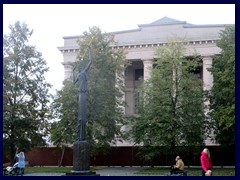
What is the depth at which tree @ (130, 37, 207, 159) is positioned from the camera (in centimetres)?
3039

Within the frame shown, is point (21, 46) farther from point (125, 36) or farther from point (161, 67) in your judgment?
point (125, 36)

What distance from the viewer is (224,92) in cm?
2945

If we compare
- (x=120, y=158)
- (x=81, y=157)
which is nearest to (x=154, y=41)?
(x=120, y=158)

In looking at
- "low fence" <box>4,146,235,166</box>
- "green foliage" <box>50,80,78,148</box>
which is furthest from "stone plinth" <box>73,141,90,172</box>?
"low fence" <box>4,146,235,166</box>

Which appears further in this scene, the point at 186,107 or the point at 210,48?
the point at 210,48

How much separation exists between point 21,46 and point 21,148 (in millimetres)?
8285

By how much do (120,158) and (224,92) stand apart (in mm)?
13818

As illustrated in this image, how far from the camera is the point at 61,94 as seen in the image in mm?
30953

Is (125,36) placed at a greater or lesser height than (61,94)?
greater

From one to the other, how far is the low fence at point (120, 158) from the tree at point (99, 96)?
237 inches

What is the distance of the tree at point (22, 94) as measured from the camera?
2997 cm

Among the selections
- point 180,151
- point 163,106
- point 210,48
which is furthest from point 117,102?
point 210,48

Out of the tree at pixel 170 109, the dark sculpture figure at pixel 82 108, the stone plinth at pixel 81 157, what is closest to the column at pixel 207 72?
the tree at pixel 170 109

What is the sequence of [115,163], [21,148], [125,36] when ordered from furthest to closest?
[125,36]
[115,163]
[21,148]
